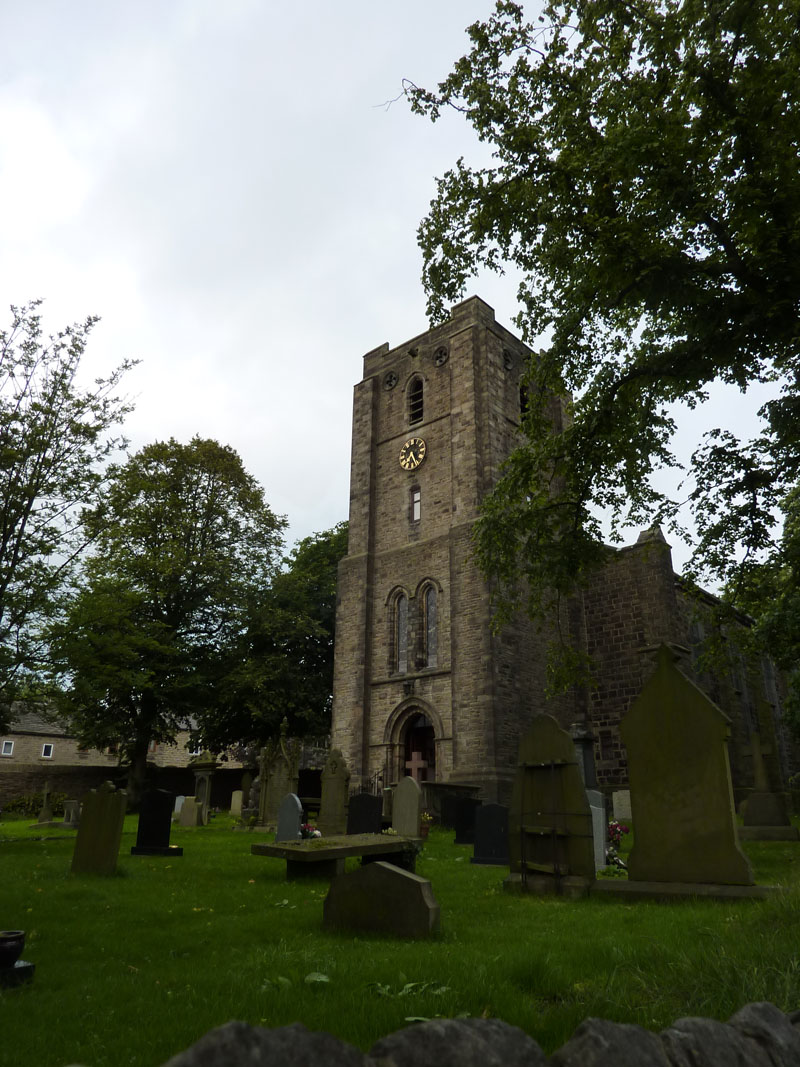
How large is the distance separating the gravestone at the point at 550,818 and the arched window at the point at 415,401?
1976 cm

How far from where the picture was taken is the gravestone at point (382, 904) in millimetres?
5535

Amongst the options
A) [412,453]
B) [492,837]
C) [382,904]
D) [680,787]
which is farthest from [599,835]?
[412,453]

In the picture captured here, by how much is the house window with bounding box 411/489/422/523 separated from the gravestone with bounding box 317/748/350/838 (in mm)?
11271

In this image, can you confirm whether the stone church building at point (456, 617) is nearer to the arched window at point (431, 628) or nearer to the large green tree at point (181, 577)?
the arched window at point (431, 628)

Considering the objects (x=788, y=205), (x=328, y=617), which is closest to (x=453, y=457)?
(x=328, y=617)

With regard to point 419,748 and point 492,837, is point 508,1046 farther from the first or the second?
point 419,748

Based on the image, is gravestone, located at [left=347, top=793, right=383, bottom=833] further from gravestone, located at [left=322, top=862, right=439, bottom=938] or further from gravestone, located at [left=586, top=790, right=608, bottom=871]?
gravestone, located at [left=322, top=862, right=439, bottom=938]

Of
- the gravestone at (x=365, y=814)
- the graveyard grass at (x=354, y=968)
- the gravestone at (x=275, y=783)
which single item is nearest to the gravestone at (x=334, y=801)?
the gravestone at (x=365, y=814)

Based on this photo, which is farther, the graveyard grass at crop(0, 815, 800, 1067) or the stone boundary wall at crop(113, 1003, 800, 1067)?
the graveyard grass at crop(0, 815, 800, 1067)

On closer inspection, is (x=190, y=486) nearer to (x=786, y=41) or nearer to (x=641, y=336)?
(x=641, y=336)

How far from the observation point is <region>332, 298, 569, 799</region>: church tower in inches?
830

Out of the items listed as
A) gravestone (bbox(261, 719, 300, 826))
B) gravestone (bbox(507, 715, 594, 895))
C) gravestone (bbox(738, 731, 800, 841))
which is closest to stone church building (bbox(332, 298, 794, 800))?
gravestone (bbox(738, 731, 800, 841))

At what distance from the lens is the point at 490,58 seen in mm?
10859

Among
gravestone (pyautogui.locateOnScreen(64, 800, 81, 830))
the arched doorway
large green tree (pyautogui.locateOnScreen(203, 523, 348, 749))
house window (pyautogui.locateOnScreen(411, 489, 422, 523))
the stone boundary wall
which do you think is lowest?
gravestone (pyautogui.locateOnScreen(64, 800, 81, 830))
